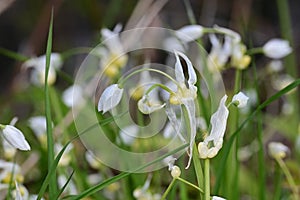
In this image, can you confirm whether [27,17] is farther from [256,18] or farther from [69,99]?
[69,99]

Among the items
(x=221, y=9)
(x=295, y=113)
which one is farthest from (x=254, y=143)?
(x=221, y=9)

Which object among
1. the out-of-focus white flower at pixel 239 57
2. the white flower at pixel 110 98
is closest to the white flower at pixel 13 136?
the white flower at pixel 110 98

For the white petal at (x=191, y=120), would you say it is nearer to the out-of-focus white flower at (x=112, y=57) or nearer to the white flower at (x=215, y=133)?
the white flower at (x=215, y=133)

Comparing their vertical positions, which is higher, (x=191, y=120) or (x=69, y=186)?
(x=191, y=120)

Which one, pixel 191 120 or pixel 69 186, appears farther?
pixel 69 186

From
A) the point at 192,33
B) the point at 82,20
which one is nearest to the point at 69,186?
the point at 192,33

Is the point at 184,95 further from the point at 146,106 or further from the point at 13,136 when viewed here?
the point at 13,136

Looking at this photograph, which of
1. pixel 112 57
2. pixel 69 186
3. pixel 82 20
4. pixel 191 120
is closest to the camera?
pixel 191 120

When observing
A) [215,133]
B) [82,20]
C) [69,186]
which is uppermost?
[82,20]
